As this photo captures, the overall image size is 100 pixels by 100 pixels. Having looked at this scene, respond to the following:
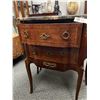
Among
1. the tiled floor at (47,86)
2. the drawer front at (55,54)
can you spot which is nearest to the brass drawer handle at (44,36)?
the drawer front at (55,54)

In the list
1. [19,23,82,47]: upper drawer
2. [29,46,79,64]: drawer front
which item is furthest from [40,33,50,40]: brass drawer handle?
[29,46,79,64]: drawer front

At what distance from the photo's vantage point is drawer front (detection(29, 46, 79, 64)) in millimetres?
1156

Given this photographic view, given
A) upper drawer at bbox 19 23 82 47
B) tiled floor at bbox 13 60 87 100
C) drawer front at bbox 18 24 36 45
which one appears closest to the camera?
upper drawer at bbox 19 23 82 47

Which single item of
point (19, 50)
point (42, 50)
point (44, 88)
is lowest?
point (44, 88)

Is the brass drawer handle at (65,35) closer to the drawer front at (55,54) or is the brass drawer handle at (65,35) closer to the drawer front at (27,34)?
the drawer front at (55,54)

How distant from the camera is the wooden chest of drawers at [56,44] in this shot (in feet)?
3.52

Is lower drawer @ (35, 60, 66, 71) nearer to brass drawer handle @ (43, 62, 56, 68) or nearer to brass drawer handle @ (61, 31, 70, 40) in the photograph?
brass drawer handle @ (43, 62, 56, 68)
